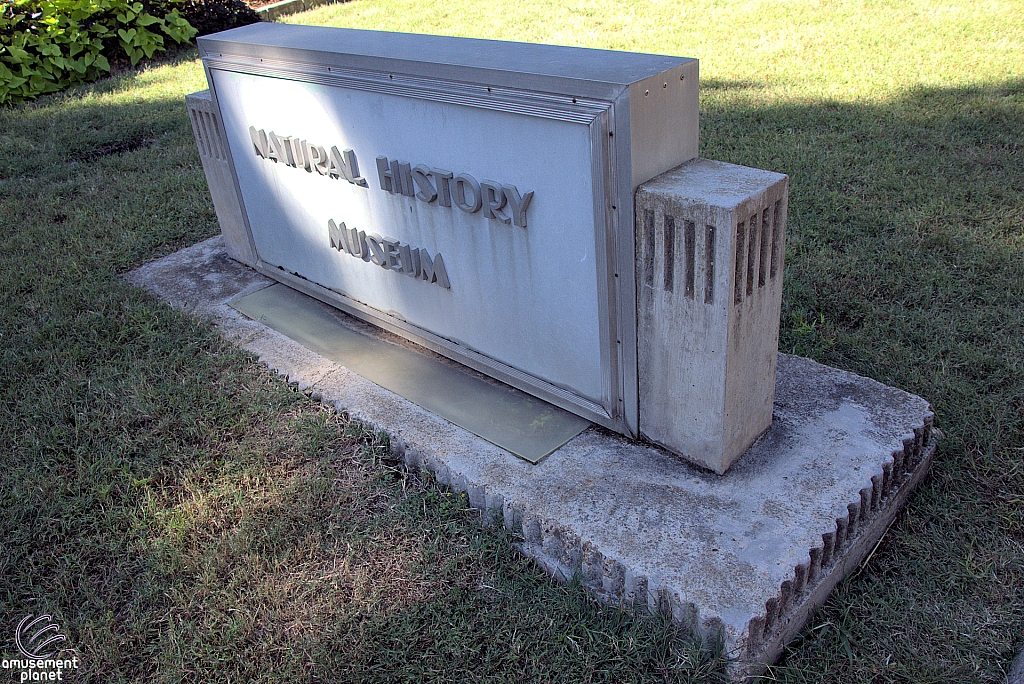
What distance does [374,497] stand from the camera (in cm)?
293

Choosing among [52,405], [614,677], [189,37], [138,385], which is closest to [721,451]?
[614,677]

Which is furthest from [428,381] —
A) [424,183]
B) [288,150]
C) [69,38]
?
[69,38]

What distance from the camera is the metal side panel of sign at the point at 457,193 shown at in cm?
258

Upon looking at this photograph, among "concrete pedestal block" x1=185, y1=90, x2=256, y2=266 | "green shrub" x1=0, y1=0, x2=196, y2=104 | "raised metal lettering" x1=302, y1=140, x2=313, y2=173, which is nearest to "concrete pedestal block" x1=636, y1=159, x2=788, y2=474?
"raised metal lettering" x1=302, y1=140, x2=313, y2=173

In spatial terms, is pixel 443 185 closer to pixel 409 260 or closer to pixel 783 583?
pixel 409 260

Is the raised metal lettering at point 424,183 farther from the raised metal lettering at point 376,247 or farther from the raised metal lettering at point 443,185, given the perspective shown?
the raised metal lettering at point 376,247

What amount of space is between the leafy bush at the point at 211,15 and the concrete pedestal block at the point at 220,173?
6.17 metres

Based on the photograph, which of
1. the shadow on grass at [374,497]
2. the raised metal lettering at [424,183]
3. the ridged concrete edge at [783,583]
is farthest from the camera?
the raised metal lettering at [424,183]

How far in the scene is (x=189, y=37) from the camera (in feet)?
31.8

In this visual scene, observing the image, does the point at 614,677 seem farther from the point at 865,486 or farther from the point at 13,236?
the point at 13,236

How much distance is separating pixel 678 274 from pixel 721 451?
0.62m

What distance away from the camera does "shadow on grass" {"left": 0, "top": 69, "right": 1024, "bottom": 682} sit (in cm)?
239

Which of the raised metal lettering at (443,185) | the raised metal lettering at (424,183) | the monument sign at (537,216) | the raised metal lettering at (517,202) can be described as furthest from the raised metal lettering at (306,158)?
the raised metal lettering at (517,202)

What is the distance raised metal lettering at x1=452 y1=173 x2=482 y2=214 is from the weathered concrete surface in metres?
0.83
